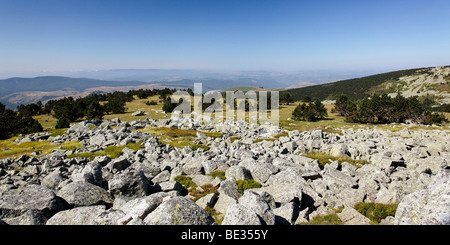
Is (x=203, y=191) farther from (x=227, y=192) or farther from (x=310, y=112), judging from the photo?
(x=310, y=112)

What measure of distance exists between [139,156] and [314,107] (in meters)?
55.0

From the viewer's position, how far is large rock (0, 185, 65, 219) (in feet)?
25.9

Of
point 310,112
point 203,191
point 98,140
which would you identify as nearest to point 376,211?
point 203,191

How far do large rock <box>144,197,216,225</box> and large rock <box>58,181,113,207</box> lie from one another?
4484mm

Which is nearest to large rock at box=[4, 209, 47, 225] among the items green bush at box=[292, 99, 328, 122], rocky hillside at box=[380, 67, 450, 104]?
green bush at box=[292, 99, 328, 122]

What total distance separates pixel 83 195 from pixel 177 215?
5727 mm

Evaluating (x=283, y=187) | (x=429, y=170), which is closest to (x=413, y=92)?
(x=429, y=170)

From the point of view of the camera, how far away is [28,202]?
8195 millimetres

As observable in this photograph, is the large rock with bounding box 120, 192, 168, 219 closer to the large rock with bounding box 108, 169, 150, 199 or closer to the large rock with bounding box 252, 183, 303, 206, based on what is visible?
the large rock with bounding box 108, 169, 150, 199

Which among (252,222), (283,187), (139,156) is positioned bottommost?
(139,156)

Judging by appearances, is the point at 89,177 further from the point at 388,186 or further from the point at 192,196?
the point at 388,186

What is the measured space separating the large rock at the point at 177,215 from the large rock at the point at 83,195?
448cm
